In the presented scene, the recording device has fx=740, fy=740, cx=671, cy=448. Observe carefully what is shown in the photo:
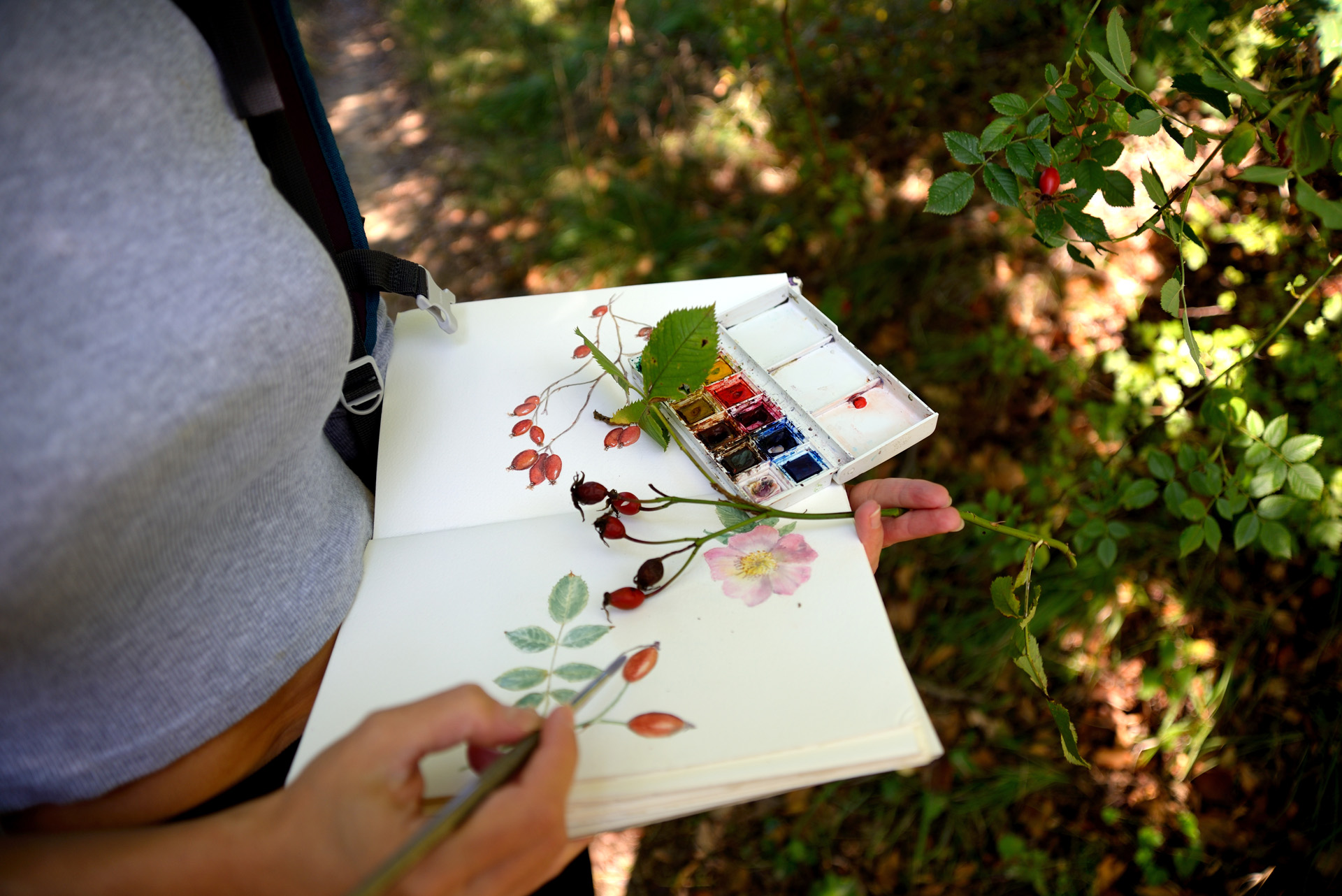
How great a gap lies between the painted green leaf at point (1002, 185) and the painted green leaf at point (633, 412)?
0.50 meters

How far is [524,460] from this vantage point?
1008mm

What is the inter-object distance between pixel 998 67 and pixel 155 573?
2.69m

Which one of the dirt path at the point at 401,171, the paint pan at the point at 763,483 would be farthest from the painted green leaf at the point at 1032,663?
the dirt path at the point at 401,171

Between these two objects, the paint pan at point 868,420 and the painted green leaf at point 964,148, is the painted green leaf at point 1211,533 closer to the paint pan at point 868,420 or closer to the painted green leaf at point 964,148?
the paint pan at point 868,420

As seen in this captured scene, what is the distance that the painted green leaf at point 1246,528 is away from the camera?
3.72 ft

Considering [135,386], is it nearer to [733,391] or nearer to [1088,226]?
[733,391]

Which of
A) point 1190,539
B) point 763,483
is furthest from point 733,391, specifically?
point 1190,539

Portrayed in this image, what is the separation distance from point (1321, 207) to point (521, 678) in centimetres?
93

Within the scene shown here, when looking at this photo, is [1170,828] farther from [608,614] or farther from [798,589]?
[608,614]

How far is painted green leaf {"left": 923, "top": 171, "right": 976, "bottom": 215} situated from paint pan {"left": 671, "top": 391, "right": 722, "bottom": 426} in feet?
0.26

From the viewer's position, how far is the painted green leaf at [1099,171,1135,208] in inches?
35.2

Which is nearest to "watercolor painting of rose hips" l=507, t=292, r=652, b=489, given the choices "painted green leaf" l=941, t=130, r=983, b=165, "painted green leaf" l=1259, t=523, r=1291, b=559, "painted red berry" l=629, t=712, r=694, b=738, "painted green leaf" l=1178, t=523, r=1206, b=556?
"painted red berry" l=629, t=712, r=694, b=738

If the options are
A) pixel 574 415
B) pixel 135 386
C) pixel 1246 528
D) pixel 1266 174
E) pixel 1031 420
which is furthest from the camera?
pixel 1031 420

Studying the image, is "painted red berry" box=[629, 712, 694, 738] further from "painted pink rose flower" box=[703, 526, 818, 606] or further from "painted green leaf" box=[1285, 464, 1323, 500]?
"painted green leaf" box=[1285, 464, 1323, 500]
